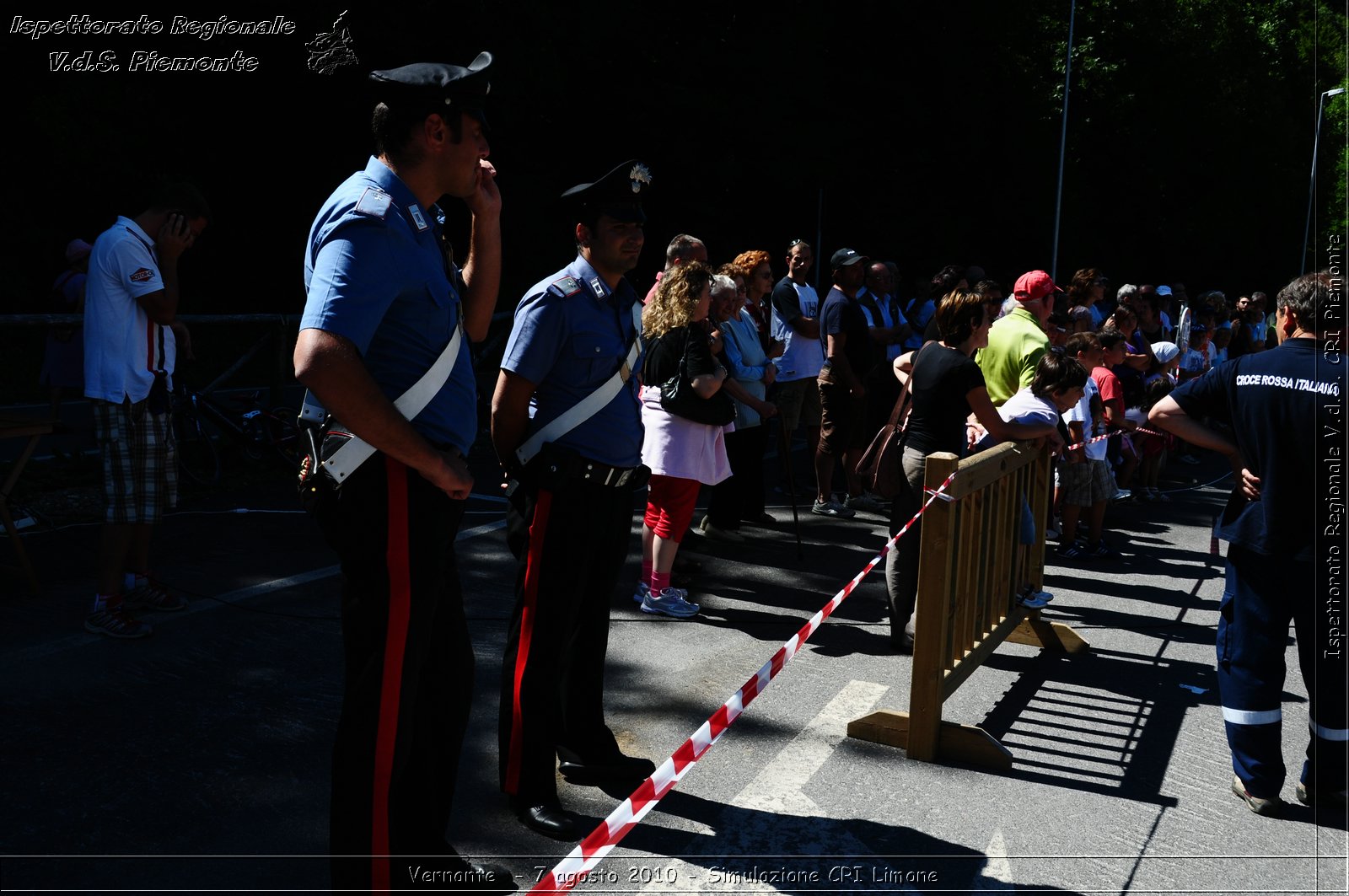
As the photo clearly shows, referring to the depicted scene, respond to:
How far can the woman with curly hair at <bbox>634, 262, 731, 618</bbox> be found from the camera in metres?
6.28

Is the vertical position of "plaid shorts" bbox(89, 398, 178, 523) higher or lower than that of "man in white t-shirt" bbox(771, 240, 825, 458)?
lower

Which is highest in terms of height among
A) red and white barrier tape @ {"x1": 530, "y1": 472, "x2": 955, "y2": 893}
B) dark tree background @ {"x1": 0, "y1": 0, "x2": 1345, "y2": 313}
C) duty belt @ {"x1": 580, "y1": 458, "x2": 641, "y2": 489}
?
dark tree background @ {"x1": 0, "y1": 0, "x2": 1345, "y2": 313}

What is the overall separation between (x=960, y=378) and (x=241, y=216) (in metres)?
19.3

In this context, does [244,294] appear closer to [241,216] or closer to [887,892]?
[241,216]

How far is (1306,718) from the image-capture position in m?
5.27

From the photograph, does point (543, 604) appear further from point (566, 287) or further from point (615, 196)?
point (615, 196)

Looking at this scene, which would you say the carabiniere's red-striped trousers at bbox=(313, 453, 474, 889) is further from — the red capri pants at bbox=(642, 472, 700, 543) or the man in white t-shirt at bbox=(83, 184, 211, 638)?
the red capri pants at bbox=(642, 472, 700, 543)

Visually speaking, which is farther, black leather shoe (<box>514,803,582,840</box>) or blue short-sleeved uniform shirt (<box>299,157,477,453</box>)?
black leather shoe (<box>514,803,582,840</box>)

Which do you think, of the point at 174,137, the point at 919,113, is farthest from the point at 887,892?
the point at 919,113

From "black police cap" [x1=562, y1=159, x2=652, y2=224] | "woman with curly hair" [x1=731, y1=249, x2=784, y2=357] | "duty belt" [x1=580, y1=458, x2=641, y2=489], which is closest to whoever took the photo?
"duty belt" [x1=580, y1=458, x2=641, y2=489]

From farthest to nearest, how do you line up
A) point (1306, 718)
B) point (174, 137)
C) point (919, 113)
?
point (919, 113) < point (174, 137) < point (1306, 718)

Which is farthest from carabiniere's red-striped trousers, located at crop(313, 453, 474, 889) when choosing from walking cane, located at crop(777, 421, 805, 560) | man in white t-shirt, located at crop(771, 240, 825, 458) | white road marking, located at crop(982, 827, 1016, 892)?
man in white t-shirt, located at crop(771, 240, 825, 458)

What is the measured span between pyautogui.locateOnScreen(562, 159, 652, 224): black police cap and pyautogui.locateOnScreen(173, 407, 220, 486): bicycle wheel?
20.0 feet

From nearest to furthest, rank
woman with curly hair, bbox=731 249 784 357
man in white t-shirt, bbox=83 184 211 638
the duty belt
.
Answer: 1. the duty belt
2. man in white t-shirt, bbox=83 184 211 638
3. woman with curly hair, bbox=731 249 784 357
